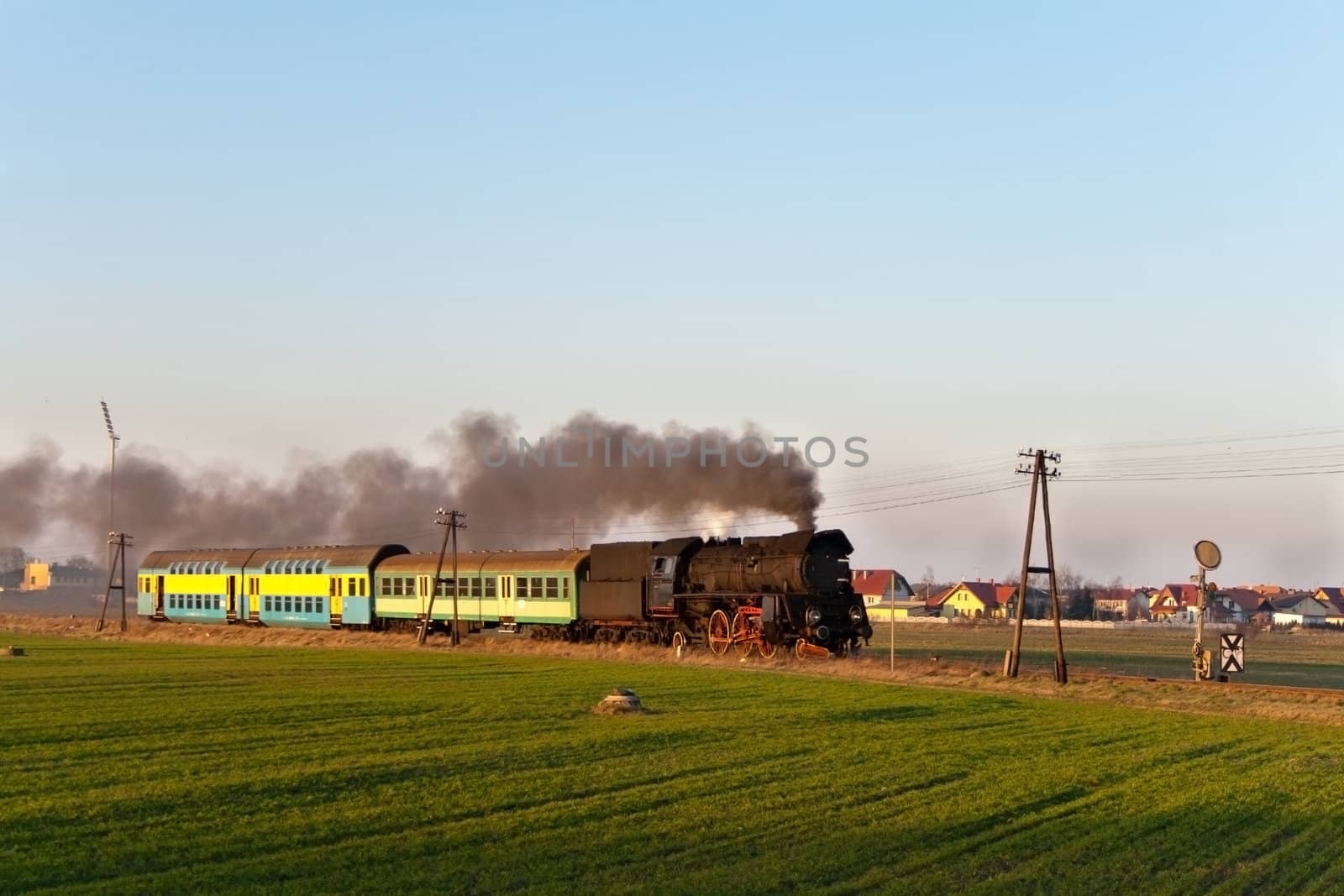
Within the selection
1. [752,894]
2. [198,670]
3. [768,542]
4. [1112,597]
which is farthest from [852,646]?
[1112,597]

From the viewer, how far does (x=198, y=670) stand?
38.5 m

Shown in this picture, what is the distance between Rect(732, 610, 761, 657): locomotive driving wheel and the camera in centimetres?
4362

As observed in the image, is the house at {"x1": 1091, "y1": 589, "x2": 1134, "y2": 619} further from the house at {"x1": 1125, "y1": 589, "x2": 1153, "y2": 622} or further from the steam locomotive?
the steam locomotive

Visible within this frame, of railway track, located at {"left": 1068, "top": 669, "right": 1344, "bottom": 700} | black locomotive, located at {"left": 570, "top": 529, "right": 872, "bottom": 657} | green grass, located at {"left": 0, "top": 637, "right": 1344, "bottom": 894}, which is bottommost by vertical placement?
railway track, located at {"left": 1068, "top": 669, "right": 1344, "bottom": 700}

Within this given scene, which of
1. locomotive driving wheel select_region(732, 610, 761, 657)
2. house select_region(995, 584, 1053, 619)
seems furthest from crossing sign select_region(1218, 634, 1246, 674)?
house select_region(995, 584, 1053, 619)

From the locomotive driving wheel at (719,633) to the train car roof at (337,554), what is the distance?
22.9m

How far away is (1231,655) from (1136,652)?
92.2 feet

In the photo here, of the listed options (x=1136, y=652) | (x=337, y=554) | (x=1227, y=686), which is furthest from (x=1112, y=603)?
(x=1227, y=686)

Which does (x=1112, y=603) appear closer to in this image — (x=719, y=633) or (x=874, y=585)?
(x=874, y=585)

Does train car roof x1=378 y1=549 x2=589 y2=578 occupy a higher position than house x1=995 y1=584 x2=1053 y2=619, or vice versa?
train car roof x1=378 y1=549 x2=589 y2=578

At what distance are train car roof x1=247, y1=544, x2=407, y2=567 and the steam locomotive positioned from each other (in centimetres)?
8

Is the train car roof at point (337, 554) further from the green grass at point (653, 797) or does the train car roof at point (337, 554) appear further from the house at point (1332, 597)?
the house at point (1332, 597)

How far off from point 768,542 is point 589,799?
28.2m

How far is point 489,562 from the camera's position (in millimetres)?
57000
